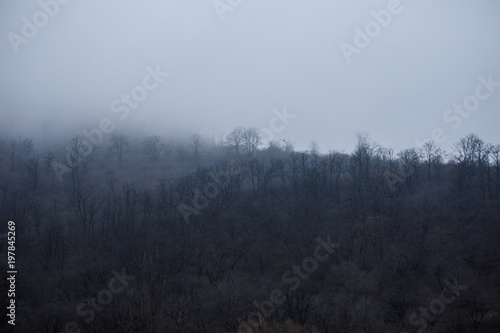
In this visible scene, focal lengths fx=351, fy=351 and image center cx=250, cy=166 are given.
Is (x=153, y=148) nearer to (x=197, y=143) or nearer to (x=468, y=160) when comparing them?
(x=197, y=143)

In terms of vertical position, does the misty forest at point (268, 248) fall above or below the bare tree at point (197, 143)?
below

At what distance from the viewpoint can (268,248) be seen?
1938 inches

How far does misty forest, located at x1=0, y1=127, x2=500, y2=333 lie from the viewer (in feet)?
94.7

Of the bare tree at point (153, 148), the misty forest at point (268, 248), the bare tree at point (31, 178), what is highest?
the bare tree at point (153, 148)

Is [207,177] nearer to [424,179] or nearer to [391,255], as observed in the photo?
[391,255]

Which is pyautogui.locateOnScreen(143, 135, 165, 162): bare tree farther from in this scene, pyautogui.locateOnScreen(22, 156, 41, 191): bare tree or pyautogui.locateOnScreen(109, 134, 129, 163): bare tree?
pyautogui.locateOnScreen(22, 156, 41, 191): bare tree

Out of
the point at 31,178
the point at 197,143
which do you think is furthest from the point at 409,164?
the point at 31,178

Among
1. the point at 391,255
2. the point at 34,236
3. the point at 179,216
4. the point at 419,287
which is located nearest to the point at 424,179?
the point at 391,255

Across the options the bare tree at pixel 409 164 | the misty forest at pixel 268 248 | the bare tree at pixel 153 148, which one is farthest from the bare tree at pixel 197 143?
the bare tree at pixel 409 164

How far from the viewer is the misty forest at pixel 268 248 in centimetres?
2888

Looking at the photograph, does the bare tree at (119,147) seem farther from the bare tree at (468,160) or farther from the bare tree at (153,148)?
the bare tree at (468,160)

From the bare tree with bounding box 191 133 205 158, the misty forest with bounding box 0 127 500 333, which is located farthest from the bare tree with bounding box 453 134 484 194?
the bare tree with bounding box 191 133 205 158

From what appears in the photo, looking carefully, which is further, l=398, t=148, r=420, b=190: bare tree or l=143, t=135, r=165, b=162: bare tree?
l=143, t=135, r=165, b=162: bare tree

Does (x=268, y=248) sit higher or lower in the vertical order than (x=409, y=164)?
lower
